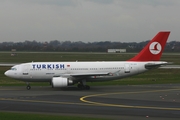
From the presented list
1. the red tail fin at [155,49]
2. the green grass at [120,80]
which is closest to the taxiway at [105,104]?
the red tail fin at [155,49]

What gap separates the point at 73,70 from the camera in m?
42.0

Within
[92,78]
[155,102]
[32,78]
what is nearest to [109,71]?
[92,78]

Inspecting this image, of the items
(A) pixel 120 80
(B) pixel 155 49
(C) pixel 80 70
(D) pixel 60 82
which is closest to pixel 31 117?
(D) pixel 60 82

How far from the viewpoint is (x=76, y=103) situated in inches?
1145

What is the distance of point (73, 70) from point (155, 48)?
9739mm

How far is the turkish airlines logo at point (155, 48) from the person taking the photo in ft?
140

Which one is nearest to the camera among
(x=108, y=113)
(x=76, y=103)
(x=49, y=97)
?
(x=108, y=113)

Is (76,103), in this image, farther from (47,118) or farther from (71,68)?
(71,68)

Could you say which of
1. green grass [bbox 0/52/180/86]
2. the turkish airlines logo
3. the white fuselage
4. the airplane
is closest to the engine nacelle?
the airplane

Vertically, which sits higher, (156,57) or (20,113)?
(156,57)

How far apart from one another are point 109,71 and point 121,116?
62.2 ft

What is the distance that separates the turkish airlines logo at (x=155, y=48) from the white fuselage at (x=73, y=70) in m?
1.45

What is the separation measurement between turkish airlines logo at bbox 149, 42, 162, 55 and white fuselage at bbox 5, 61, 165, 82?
1.45m

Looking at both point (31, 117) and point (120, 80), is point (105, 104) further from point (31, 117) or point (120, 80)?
point (120, 80)
